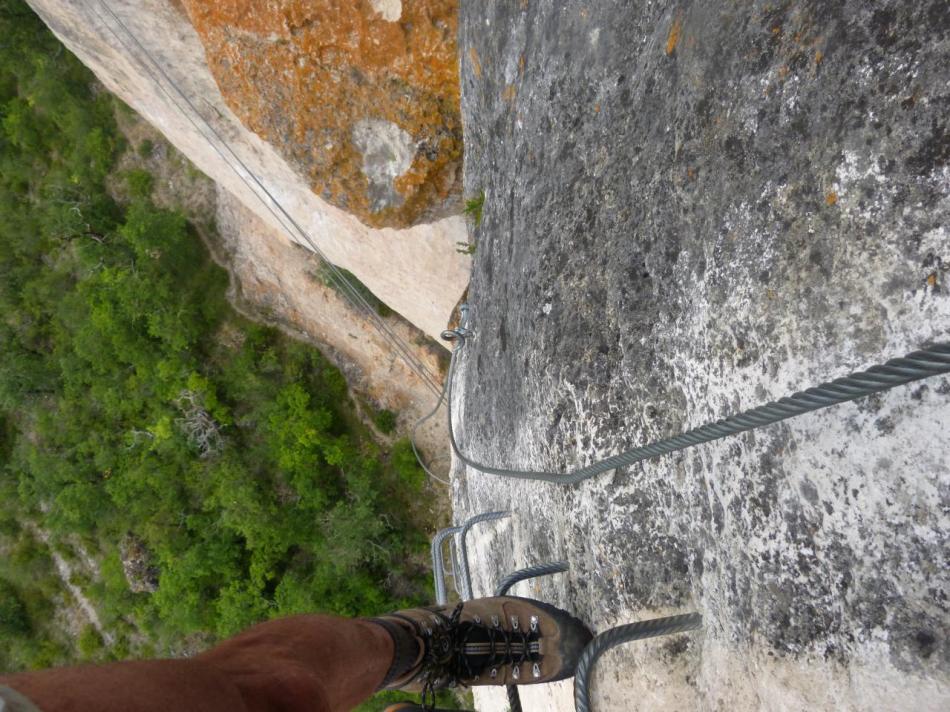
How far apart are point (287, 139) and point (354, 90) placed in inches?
17.2

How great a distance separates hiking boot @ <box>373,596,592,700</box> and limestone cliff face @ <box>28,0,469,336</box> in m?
1.99

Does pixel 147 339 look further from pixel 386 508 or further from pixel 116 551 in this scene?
pixel 386 508

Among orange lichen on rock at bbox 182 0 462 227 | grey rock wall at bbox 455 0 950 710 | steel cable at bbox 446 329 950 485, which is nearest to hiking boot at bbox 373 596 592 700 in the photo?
grey rock wall at bbox 455 0 950 710

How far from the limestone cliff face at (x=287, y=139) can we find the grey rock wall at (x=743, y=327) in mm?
1184

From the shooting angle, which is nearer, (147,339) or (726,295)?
(726,295)

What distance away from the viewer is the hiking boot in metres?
1.89

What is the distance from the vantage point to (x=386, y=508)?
671cm

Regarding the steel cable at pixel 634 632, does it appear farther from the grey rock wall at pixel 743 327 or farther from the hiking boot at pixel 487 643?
the hiking boot at pixel 487 643

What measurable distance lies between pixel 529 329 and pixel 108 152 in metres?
7.71

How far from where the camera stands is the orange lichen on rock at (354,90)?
108 inches

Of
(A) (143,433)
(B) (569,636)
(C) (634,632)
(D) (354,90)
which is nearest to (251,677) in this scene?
(C) (634,632)

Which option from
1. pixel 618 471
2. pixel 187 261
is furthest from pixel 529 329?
pixel 187 261

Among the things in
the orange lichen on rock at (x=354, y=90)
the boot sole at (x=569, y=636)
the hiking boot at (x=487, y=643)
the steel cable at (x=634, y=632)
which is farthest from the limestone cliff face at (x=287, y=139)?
the steel cable at (x=634, y=632)

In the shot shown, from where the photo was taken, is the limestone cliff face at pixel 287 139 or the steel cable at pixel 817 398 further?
the limestone cliff face at pixel 287 139
